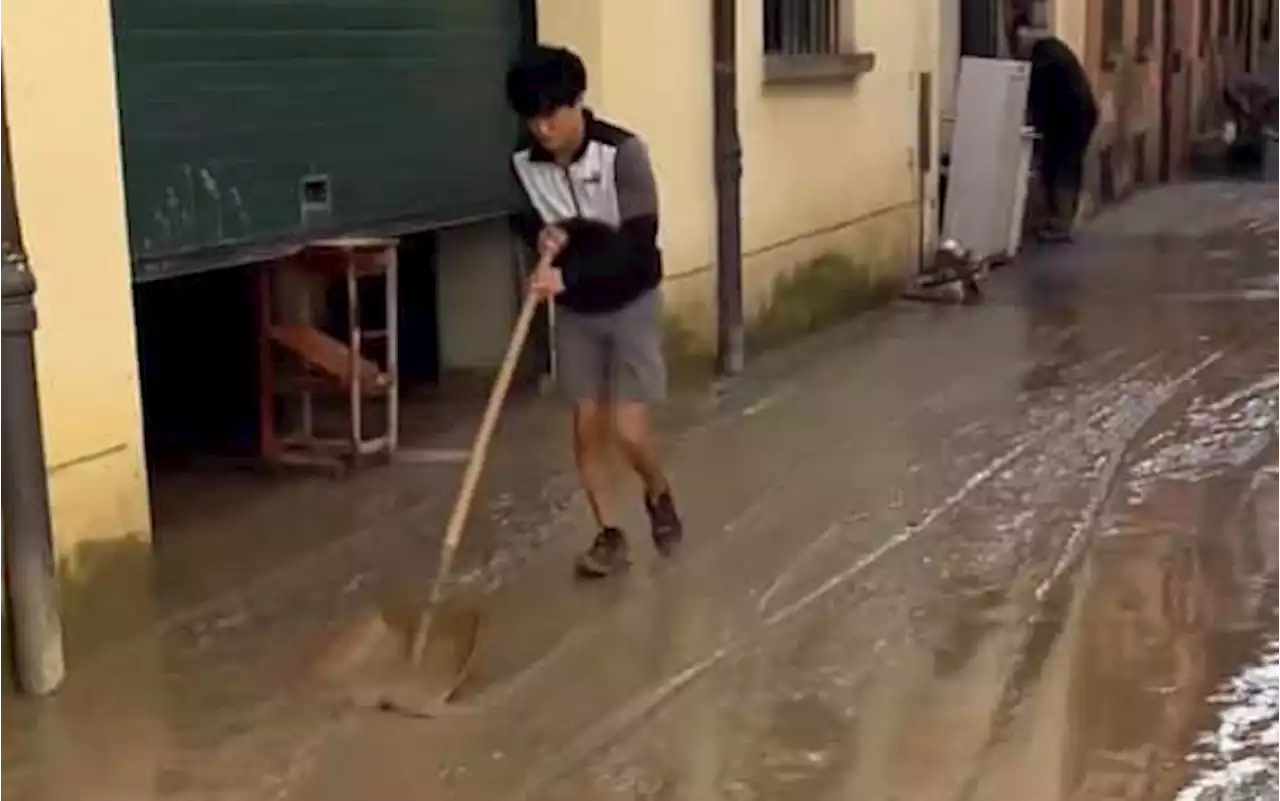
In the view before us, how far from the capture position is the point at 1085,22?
18.1 m

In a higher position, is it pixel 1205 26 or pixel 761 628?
pixel 1205 26

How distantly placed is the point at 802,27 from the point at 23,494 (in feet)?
24.0

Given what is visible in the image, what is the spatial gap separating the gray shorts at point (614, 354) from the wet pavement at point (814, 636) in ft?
1.84

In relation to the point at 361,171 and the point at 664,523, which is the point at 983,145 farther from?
the point at 664,523

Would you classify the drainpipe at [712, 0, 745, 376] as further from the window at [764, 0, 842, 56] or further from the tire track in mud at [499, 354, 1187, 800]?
the tire track in mud at [499, 354, 1187, 800]

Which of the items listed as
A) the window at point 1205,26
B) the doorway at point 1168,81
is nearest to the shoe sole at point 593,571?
the doorway at point 1168,81

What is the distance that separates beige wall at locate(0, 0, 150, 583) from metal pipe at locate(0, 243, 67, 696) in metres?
0.56

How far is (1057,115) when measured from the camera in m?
15.5

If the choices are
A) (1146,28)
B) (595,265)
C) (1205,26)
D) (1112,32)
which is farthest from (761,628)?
(1205,26)

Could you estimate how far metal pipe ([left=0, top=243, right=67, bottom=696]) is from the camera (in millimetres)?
5359

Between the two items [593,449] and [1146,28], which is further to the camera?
[1146,28]

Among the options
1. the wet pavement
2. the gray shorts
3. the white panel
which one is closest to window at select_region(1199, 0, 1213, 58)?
the white panel

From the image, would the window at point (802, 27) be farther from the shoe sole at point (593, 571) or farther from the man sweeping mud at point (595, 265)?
the shoe sole at point (593, 571)

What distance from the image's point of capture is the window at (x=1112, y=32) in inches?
744
